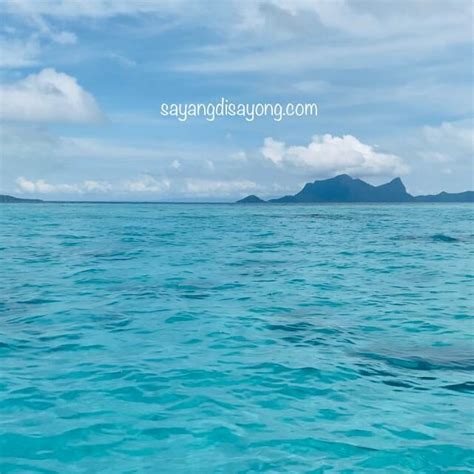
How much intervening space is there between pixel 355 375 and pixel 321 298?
6323mm

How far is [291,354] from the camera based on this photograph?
10023 millimetres

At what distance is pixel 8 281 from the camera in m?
17.8

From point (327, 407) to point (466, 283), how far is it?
12.4 metres

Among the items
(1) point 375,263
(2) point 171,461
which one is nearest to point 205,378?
(2) point 171,461

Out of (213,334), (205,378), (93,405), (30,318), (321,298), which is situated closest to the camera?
(93,405)

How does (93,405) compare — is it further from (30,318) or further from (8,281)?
(8,281)

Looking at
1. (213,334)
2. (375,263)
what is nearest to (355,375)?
(213,334)

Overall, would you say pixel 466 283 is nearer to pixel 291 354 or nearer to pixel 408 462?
pixel 291 354

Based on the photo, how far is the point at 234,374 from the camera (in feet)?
29.8

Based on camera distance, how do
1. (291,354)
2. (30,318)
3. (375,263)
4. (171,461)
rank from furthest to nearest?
(375,263) → (30,318) → (291,354) → (171,461)

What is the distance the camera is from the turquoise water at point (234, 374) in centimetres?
666

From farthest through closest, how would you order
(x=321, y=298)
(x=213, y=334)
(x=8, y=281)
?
1. (x=8, y=281)
2. (x=321, y=298)
3. (x=213, y=334)

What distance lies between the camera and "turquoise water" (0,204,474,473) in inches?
262

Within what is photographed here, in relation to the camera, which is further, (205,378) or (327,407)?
(205,378)
